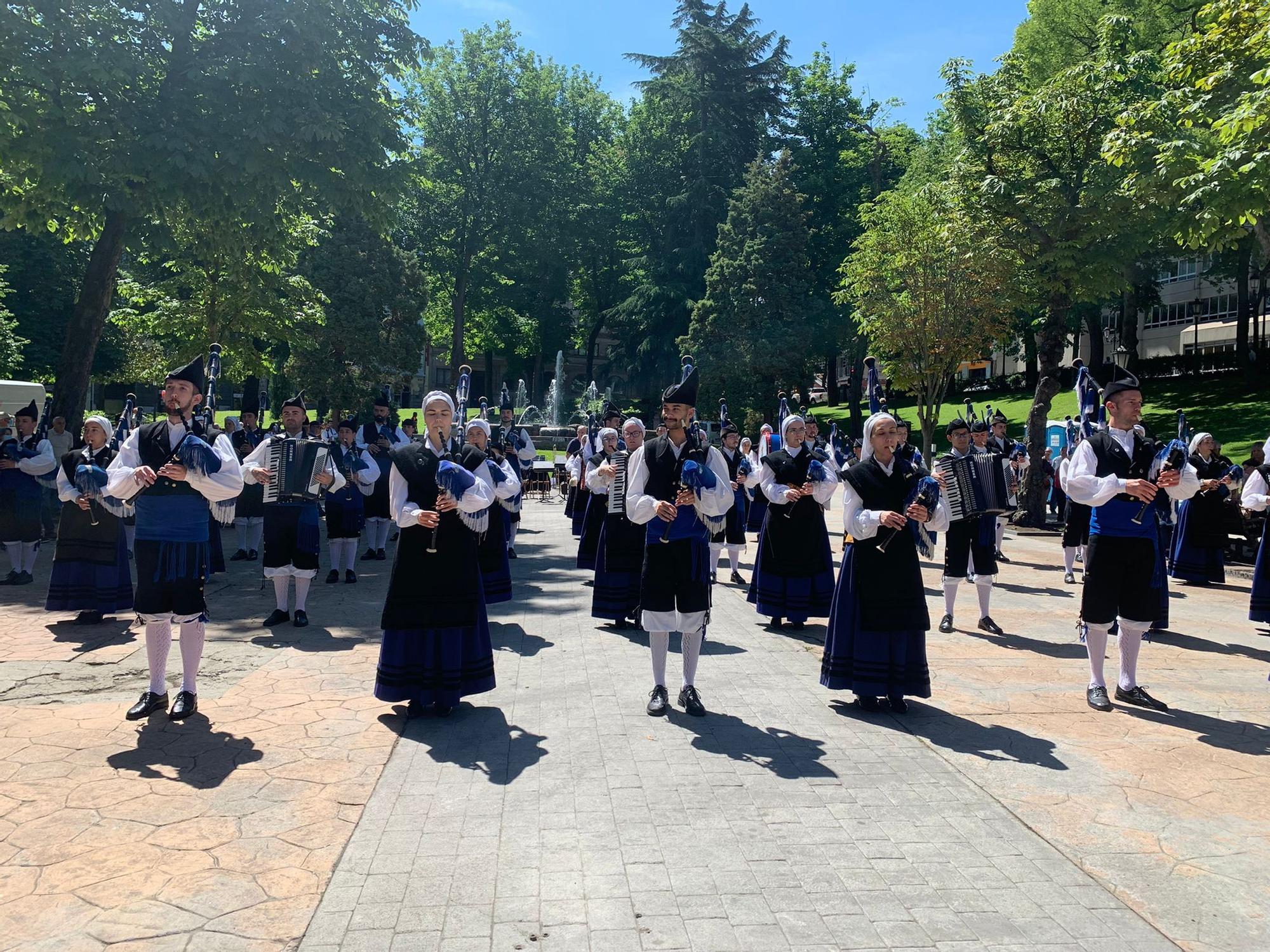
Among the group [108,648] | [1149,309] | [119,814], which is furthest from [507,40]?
[119,814]

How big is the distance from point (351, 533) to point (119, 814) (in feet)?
27.2

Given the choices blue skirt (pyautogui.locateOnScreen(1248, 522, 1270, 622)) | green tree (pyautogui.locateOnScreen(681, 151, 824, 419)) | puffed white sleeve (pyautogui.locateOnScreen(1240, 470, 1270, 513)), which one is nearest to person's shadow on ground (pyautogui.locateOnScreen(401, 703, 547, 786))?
puffed white sleeve (pyautogui.locateOnScreen(1240, 470, 1270, 513))

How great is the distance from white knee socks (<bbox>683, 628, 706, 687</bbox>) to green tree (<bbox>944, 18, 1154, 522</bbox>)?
48.1 feet

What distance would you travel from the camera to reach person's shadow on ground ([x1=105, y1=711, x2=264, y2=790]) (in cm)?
556

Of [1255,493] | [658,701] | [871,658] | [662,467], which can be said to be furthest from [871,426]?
[1255,493]

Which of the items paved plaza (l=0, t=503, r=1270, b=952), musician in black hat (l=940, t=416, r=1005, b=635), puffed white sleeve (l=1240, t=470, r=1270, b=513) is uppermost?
puffed white sleeve (l=1240, t=470, r=1270, b=513)

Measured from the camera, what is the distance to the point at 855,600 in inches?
278

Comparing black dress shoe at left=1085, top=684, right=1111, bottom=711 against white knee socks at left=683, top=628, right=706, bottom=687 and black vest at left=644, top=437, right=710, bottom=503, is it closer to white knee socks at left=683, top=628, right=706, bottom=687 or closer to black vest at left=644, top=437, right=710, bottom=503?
white knee socks at left=683, top=628, right=706, bottom=687

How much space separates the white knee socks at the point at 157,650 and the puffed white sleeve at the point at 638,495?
11.3ft

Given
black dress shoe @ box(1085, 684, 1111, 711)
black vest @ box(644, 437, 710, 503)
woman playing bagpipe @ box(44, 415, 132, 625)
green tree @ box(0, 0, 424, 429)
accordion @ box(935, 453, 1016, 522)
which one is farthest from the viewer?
green tree @ box(0, 0, 424, 429)

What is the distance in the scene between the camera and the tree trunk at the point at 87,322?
54.2 ft

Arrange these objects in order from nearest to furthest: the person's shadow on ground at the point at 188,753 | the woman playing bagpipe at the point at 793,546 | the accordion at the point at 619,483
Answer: the person's shadow on ground at the point at 188,753 → the accordion at the point at 619,483 → the woman playing bagpipe at the point at 793,546

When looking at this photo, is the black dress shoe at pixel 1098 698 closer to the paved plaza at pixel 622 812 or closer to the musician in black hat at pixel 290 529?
the paved plaza at pixel 622 812

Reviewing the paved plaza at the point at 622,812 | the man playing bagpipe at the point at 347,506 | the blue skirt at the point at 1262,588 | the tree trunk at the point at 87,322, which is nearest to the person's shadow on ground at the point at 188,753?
the paved plaza at the point at 622,812
